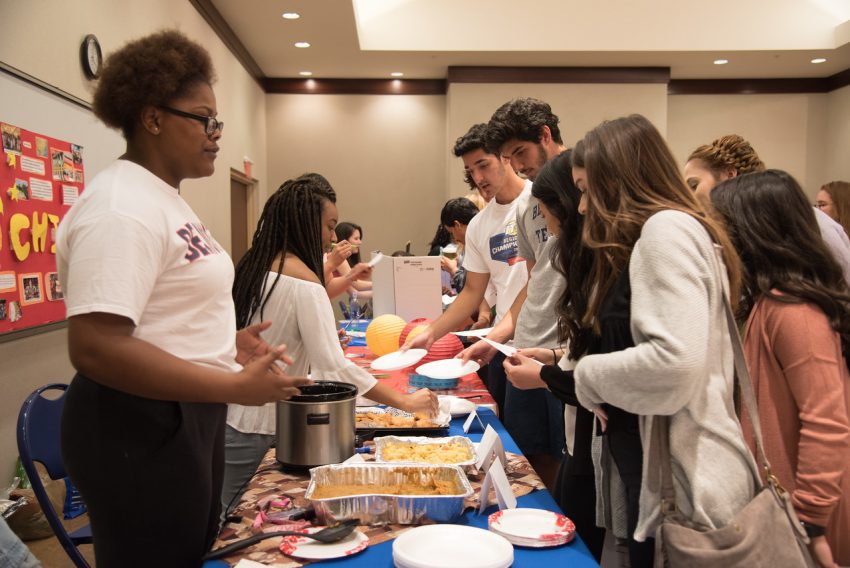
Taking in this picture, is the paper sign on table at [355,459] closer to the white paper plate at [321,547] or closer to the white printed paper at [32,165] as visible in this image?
the white paper plate at [321,547]

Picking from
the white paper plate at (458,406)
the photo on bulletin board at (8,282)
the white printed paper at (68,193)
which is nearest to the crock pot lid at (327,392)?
the white paper plate at (458,406)

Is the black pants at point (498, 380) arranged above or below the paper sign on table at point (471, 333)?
below

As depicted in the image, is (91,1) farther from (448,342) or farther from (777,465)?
(777,465)

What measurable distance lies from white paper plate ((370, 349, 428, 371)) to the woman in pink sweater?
1162 millimetres

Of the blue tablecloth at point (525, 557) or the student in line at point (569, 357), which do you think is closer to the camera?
the blue tablecloth at point (525, 557)

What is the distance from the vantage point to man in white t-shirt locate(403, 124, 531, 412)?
309 centimetres

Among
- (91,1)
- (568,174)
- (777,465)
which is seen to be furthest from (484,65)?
(777,465)

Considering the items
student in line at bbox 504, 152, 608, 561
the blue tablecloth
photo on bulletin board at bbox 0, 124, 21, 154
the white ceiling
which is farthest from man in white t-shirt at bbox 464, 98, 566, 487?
the white ceiling

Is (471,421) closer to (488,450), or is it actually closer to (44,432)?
(488,450)

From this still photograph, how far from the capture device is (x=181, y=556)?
4.19 ft

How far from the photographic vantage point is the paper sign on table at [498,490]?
1458 mm

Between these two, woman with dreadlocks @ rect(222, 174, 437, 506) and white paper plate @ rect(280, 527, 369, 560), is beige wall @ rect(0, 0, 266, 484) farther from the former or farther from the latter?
white paper plate @ rect(280, 527, 369, 560)

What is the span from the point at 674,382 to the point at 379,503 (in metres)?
0.62

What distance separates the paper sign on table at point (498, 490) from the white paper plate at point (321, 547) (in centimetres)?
28
